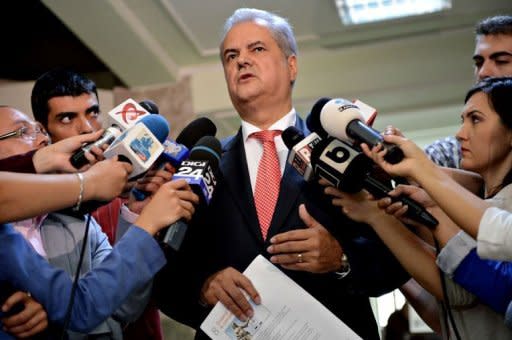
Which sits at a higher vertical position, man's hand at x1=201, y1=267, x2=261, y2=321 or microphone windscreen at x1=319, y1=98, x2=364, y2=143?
microphone windscreen at x1=319, y1=98, x2=364, y2=143

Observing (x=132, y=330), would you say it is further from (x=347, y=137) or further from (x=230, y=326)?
(x=347, y=137)

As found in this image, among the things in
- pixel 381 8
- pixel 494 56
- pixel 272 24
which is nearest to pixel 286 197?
pixel 272 24

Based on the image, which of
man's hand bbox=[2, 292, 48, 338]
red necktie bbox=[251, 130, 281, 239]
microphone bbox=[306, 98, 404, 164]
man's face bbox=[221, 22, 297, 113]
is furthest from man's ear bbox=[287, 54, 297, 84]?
man's hand bbox=[2, 292, 48, 338]

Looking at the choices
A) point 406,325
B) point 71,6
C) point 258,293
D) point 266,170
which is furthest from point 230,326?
point 71,6

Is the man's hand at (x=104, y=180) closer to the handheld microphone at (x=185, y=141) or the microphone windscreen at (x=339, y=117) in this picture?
the handheld microphone at (x=185, y=141)

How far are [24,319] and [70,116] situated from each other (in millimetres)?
1279

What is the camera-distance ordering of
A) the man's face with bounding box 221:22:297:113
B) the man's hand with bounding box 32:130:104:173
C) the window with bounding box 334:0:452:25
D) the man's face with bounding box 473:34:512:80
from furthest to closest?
the window with bounding box 334:0:452:25, the man's face with bounding box 473:34:512:80, the man's face with bounding box 221:22:297:113, the man's hand with bounding box 32:130:104:173

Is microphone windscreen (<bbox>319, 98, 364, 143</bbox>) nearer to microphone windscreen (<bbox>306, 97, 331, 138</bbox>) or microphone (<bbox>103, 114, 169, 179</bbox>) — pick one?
microphone windscreen (<bbox>306, 97, 331, 138</bbox>)

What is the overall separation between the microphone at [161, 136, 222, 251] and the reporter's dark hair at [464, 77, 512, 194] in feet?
2.47

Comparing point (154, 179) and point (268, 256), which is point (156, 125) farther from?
point (268, 256)

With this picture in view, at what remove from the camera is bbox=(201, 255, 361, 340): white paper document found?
2.03 metres

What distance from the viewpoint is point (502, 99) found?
2186mm

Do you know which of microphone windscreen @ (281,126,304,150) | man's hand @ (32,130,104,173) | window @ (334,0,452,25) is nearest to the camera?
man's hand @ (32,130,104,173)

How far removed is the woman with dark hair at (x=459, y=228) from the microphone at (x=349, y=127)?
0.02 metres
